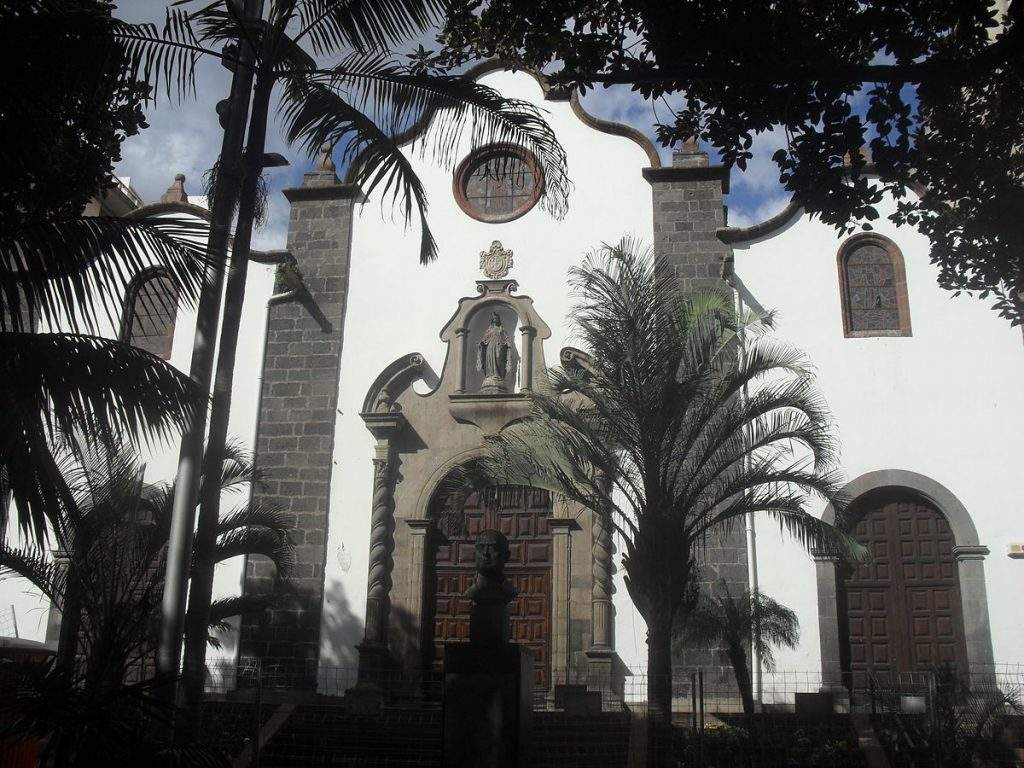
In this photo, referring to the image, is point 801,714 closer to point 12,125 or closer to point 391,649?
point 391,649

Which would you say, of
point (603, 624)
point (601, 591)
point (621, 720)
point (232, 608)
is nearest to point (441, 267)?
point (601, 591)

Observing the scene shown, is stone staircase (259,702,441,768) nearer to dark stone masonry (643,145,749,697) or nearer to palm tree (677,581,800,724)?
palm tree (677,581,800,724)

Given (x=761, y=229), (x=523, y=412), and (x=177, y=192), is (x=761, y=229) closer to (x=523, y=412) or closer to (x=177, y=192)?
(x=523, y=412)

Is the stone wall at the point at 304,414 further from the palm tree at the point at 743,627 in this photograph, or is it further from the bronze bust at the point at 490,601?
the bronze bust at the point at 490,601

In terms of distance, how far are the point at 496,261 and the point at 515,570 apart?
4.74 metres

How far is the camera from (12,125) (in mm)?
6863

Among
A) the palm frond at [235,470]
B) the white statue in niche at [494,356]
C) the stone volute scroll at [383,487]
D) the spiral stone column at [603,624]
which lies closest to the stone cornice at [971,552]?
the spiral stone column at [603,624]

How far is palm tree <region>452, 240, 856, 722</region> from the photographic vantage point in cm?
1155

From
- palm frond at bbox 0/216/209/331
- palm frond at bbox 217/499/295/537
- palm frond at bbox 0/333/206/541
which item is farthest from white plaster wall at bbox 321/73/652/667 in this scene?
palm frond at bbox 0/216/209/331

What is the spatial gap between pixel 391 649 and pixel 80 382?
9.97m

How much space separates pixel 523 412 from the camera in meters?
15.8

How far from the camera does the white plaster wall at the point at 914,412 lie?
14461mm

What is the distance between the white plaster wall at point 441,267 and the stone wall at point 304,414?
0.22 m

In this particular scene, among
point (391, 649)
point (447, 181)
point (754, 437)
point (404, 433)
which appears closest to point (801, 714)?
point (754, 437)
